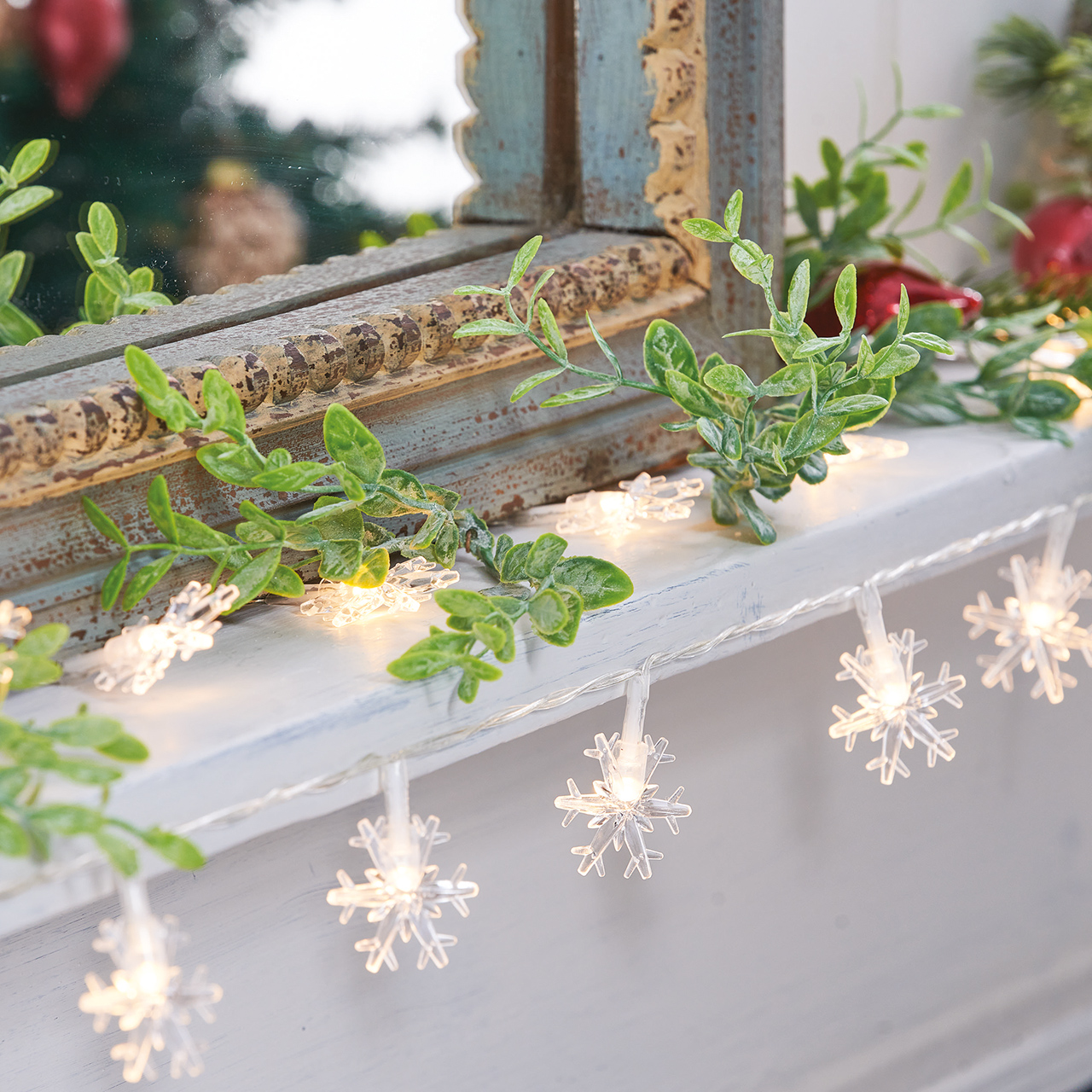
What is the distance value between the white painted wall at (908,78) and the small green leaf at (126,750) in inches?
23.2

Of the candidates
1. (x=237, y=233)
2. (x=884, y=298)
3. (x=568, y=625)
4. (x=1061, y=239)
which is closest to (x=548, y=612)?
(x=568, y=625)

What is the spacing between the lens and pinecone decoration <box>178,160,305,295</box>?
48 centimetres

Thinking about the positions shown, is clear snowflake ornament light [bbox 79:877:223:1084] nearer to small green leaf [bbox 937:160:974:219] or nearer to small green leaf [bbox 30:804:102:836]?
small green leaf [bbox 30:804:102:836]

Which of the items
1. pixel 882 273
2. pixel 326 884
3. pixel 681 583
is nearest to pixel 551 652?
pixel 681 583

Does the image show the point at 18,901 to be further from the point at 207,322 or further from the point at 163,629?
the point at 207,322

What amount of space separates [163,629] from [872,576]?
35cm

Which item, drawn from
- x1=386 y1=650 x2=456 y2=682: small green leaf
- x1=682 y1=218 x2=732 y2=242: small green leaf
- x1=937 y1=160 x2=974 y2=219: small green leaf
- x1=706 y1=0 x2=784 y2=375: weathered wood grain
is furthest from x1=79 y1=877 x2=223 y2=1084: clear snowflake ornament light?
x1=937 y1=160 x2=974 y2=219: small green leaf

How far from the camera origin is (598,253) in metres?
0.55

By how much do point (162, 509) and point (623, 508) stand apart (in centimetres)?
23

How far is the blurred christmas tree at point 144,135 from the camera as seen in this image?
0.45m

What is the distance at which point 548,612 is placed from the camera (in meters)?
0.43

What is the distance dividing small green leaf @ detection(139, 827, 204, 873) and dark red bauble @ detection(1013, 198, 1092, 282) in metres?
0.68

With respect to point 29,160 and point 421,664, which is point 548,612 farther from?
point 29,160

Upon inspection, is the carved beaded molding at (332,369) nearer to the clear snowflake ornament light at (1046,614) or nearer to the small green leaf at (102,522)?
the small green leaf at (102,522)
